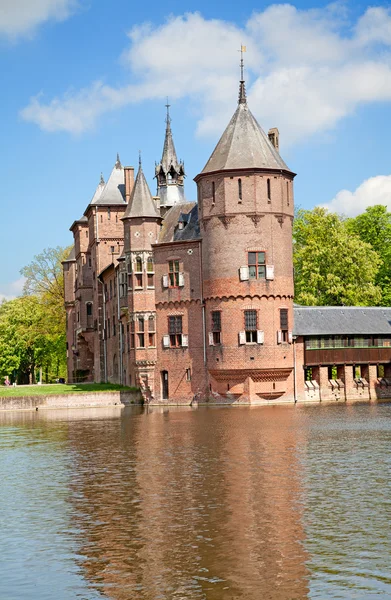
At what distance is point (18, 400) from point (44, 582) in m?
41.6

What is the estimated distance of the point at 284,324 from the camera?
52469 mm

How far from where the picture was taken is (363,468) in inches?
893

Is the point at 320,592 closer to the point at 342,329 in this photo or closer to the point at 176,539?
the point at 176,539

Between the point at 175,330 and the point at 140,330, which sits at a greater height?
the point at 140,330

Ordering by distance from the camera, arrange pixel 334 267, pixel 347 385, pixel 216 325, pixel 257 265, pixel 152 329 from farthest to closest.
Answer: pixel 334 267
pixel 152 329
pixel 347 385
pixel 216 325
pixel 257 265

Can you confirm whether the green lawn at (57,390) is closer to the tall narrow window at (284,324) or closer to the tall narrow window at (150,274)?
the tall narrow window at (150,274)

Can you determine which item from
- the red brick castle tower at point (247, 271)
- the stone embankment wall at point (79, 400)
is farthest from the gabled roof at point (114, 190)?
the stone embankment wall at point (79, 400)

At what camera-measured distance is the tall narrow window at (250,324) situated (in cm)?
5162

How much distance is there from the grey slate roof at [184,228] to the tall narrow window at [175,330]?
480 centimetres

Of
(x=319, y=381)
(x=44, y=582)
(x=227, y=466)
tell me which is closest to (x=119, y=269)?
(x=319, y=381)

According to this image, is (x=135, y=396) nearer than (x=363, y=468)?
No

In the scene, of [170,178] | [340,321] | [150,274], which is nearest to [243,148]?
[150,274]

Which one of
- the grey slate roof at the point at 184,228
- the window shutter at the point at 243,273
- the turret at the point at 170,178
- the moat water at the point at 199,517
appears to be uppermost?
the turret at the point at 170,178

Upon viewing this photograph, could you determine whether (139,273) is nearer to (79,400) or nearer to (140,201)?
(140,201)
